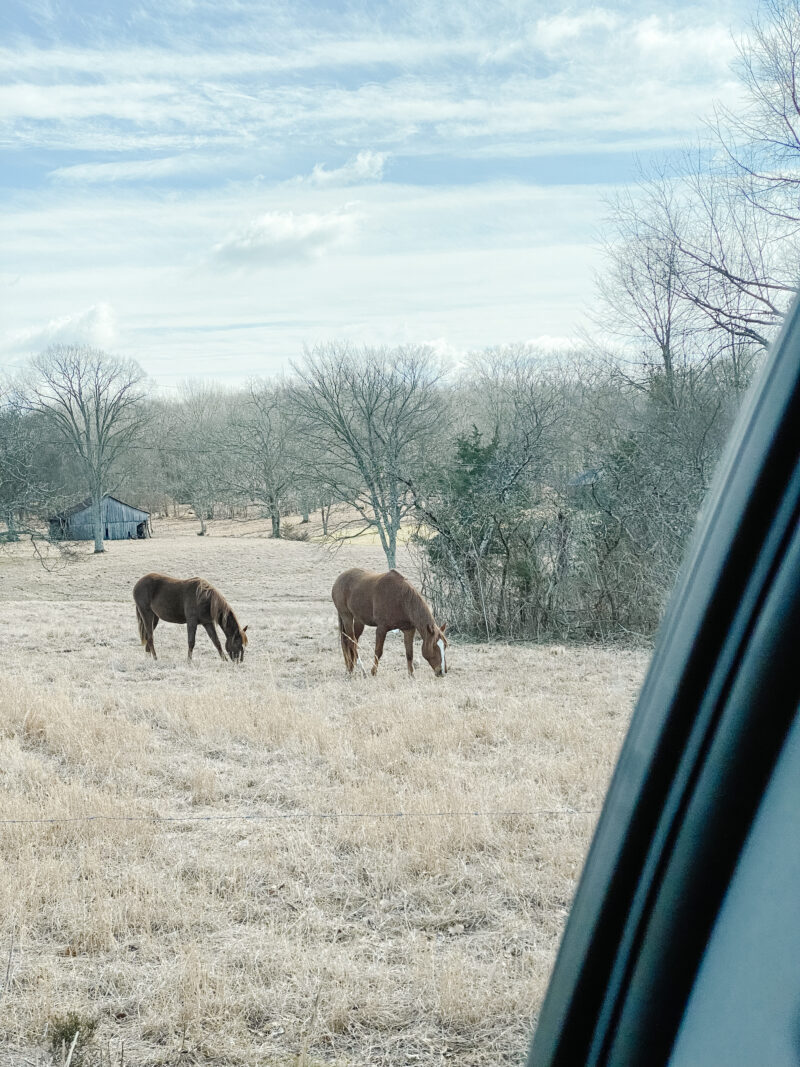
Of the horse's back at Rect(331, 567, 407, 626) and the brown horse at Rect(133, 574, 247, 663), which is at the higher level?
the horse's back at Rect(331, 567, 407, 626)

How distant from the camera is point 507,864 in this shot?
13.3 feet

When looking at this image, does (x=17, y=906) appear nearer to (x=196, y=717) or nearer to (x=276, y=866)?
(x=276, y=866)

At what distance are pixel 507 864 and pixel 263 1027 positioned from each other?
156 centimetres

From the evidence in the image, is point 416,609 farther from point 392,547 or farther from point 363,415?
point 363,415

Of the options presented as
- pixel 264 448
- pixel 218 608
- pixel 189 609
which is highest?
pixel 264 448

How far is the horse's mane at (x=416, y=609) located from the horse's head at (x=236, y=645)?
2.71 meters

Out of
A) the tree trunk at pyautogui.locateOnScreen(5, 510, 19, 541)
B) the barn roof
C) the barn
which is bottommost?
the barn

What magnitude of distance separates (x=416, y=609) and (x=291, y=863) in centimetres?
617

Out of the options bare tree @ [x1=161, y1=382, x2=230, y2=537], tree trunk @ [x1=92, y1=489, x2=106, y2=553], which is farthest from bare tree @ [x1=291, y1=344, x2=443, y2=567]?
tree trunk @ [x1=92, y1=489, x2=106, y2=553]

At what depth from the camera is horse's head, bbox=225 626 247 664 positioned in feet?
38.6

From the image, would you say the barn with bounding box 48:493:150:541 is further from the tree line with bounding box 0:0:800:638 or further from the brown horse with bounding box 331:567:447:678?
the brown horse with bounding box 331:567:447:678

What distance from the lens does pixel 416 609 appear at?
1030 centimetres

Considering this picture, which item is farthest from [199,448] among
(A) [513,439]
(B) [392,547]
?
(A) [513,439]

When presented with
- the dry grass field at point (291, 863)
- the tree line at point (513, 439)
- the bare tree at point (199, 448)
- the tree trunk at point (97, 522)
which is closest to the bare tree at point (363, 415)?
the tree line at point (513, 439)
